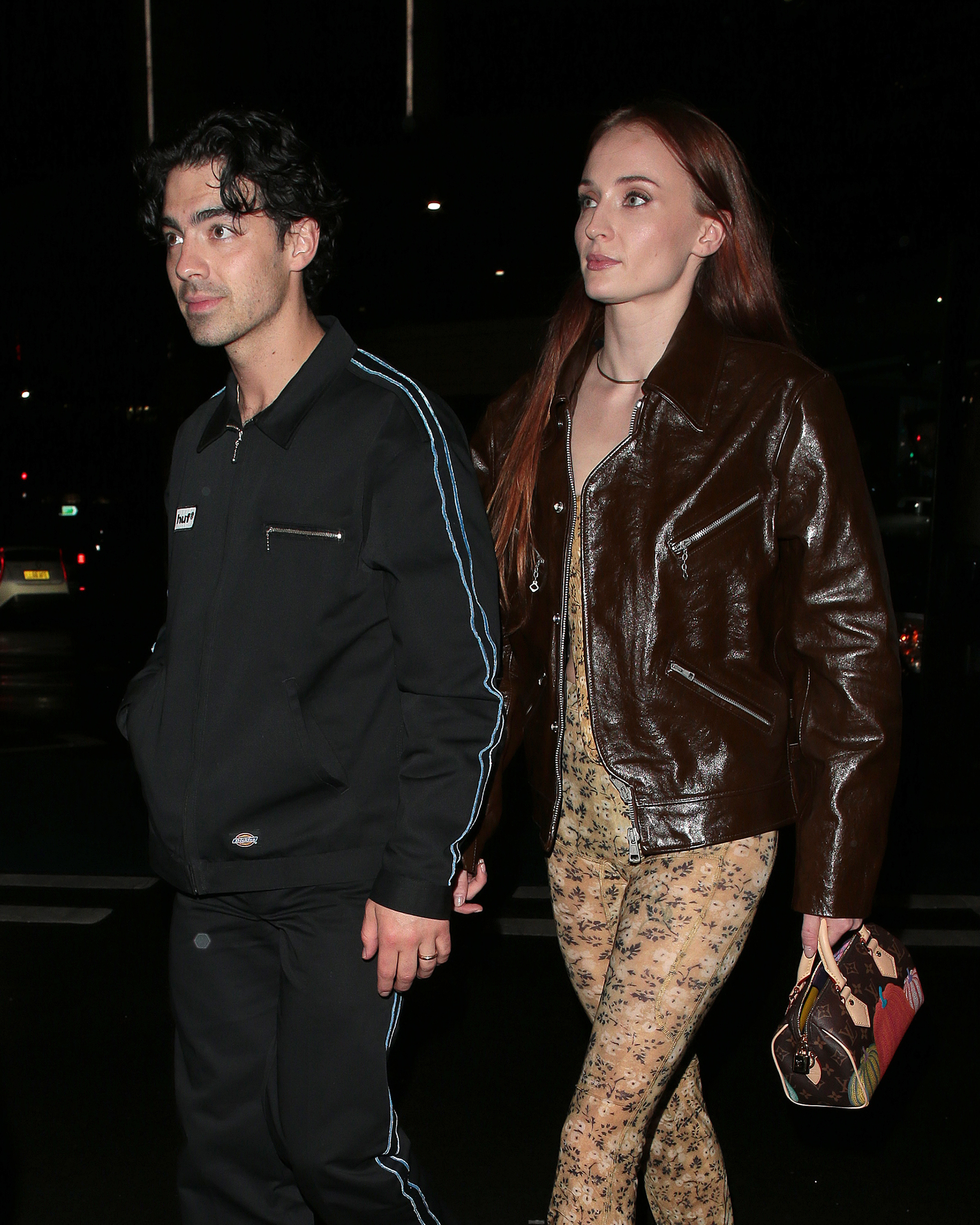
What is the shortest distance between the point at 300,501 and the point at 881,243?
7.45 metres

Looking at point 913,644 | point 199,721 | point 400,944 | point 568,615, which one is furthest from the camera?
point 913,644

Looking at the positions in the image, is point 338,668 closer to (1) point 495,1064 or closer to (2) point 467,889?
(2) point 467,889

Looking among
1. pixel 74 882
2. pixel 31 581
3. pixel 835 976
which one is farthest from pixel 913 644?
pixel 31 581

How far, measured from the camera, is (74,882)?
18.5ft

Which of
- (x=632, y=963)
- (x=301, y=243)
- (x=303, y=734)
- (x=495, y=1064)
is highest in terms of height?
(x=301, y=243)

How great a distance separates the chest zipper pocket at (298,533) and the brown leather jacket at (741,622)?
51 cm

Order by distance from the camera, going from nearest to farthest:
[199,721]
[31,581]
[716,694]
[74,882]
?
1. [199,721]
2. [716,694]
3. [74,882]
4. [31,581]

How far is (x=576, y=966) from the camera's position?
2490 mm

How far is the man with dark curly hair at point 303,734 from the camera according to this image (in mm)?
2055

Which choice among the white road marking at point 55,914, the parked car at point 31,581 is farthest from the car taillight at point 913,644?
the parked car at point 31,581

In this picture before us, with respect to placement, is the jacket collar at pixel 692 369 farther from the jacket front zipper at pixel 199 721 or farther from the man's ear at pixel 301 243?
the jacket front zipper at pixel 199 721

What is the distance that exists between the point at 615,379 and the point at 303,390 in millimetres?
670

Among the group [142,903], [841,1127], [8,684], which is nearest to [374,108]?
[8,684]

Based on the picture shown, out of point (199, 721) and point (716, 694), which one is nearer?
point (199, 721)
